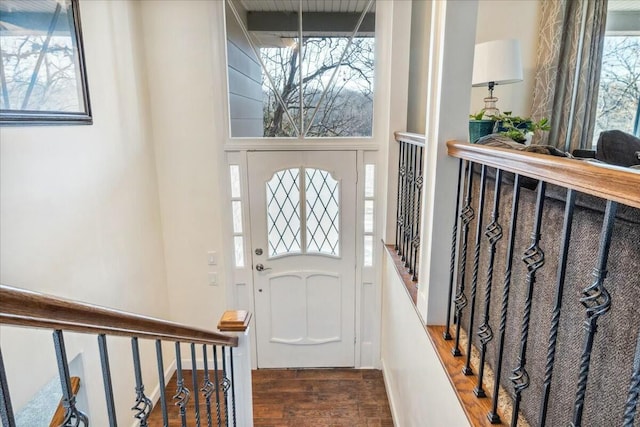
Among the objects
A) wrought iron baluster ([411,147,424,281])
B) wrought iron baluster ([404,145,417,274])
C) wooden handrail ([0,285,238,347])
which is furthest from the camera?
wrought iron baluster ([404,145,417,274])

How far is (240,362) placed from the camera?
1.98m

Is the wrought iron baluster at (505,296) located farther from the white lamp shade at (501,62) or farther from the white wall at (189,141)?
the white wall at (189,141)

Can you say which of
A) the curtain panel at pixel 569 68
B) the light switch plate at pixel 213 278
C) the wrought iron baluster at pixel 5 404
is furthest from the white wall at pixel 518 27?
the wrought iron baluster at pixel 5 404

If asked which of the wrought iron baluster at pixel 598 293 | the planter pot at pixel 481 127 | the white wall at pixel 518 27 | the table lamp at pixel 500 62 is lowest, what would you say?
the wrought iron baluster at pixel 598 293

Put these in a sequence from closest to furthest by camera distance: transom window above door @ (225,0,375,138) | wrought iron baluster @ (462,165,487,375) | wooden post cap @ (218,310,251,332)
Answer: wrought iron baluster @ (462,165,487,375) → wooden post cap @ (218,310,251,332) → transom window above door @ (225,0,375,138)

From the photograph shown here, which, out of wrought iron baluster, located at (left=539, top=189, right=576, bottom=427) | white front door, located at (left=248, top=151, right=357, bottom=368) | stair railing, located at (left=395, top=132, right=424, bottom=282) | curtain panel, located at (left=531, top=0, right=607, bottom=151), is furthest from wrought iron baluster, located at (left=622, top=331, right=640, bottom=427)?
curtain panel, located at (left=531, top=0, right=607, bottom=151)

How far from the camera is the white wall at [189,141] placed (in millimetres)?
2922

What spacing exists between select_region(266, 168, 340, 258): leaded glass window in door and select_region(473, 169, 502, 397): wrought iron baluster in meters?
2.07

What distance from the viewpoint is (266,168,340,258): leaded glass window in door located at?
3230mm

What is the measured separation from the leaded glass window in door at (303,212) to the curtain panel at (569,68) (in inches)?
71.7

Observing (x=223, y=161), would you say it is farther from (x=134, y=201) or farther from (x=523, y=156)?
(x=523, y=156)

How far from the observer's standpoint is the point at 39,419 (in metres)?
1.81

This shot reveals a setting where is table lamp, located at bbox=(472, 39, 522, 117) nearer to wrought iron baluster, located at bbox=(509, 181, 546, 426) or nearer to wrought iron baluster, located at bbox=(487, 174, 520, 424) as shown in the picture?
wrought iron baluster, located at bbox=(487, 174, 520, 424)

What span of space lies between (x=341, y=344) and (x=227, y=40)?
2.82m
